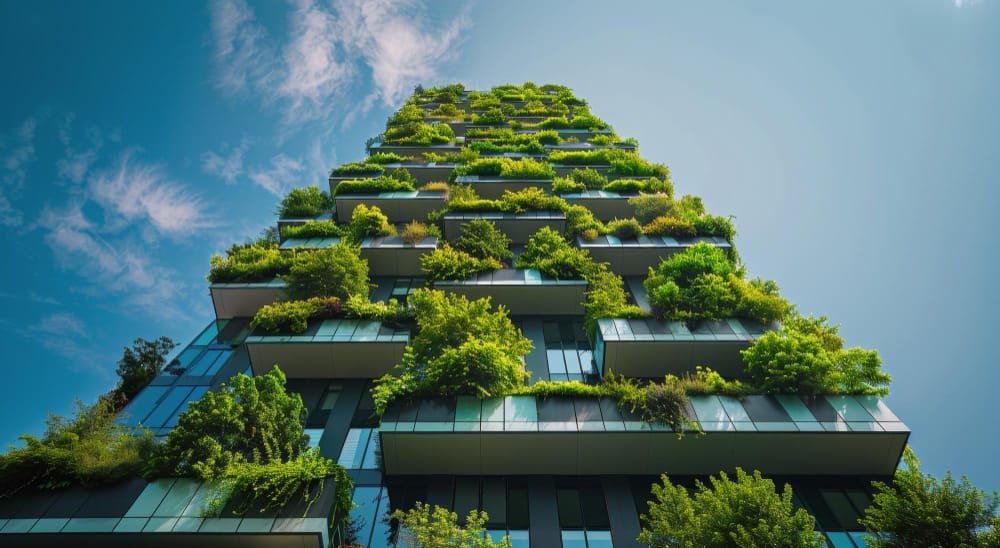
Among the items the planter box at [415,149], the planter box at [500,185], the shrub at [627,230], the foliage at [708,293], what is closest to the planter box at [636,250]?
the shrub at [627,230]

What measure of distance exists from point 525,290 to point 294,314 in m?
9.34

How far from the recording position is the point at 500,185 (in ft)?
101

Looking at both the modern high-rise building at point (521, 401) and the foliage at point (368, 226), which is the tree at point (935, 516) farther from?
the foliage at point (368, 226)

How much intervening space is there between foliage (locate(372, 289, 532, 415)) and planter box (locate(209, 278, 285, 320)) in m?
8.05

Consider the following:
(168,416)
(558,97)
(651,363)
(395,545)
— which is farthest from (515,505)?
(558,97)

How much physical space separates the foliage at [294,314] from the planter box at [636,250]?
12199 mm

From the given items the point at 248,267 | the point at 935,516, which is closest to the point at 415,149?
the point at 248,267

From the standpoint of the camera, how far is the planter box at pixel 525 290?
2097 cm

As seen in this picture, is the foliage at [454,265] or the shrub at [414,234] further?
the shrub at [414,234]

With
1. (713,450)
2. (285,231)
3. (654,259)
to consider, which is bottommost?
(713,450)

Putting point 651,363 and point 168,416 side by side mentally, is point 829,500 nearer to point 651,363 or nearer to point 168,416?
point 651,363

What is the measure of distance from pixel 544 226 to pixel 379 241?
8615mm

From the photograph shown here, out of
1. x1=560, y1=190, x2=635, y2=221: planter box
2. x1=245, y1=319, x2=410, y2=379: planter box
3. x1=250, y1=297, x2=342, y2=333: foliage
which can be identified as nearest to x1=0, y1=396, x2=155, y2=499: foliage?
x1=245, y1=319, x2=410, y2=379: planter box

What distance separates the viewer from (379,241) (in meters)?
25.2
